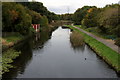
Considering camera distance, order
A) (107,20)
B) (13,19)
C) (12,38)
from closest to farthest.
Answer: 1. (107,20)
2. (12,38)
3. (13,19)

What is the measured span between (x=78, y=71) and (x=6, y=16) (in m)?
24.6

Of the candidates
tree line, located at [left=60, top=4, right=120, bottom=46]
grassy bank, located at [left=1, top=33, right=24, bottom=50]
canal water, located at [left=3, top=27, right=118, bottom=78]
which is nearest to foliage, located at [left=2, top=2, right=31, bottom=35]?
grassy bank, located at [left=1, top=33, right=24, bottom=50]

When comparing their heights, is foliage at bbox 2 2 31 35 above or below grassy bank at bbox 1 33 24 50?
above

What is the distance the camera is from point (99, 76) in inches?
711

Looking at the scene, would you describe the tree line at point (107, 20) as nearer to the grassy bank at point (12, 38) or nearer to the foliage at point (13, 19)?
the foliage at point (13, 19)

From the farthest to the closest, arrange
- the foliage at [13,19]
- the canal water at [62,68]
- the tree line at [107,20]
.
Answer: the foliage at [13,19]
the tree line at [107,20]
the canal water at [62,68]

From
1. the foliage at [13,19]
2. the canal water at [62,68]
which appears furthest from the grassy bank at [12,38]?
the canal water at [62,68]

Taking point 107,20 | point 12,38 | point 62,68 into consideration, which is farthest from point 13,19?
point 107,20

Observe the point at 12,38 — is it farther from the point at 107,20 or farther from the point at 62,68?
the point at 107,20

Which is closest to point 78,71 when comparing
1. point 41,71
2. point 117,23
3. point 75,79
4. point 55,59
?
point 75,79

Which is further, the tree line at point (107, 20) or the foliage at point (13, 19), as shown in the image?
the foliage at point (13, 19)

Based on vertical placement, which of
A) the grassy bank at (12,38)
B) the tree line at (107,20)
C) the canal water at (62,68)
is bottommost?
the canal water at (62,68)

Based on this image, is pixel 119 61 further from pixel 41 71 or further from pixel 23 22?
pixel 23 22

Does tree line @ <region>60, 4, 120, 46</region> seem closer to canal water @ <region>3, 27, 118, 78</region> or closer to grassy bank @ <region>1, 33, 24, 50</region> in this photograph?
canal water @ <region>3, 27, 118, 78</region>
